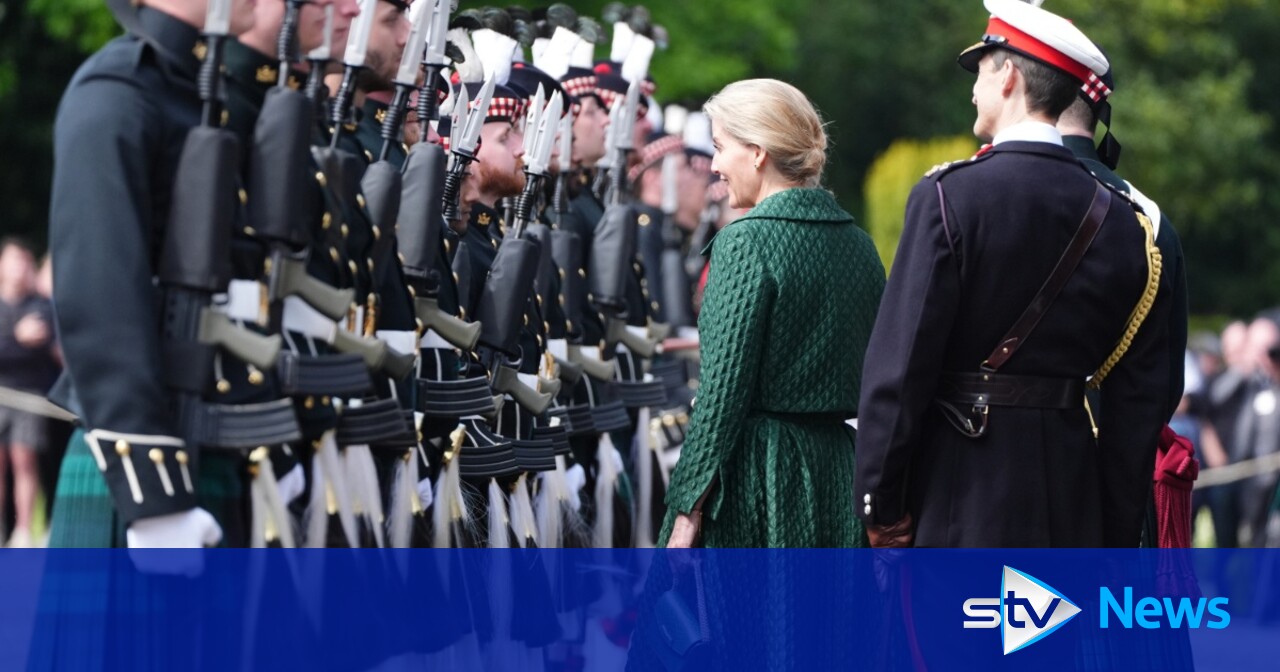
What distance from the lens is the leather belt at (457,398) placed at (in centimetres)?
575

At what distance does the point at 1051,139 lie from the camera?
5164mm

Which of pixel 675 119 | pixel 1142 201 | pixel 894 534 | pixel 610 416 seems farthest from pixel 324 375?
pixel 675 119

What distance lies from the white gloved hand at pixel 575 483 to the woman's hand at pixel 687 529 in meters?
1.56

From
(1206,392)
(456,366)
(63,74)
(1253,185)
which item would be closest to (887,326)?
(456,366)

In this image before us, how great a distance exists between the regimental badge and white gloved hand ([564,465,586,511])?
2.76 m

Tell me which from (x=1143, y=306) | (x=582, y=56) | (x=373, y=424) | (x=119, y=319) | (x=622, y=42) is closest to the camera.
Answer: (x=119, y=319)

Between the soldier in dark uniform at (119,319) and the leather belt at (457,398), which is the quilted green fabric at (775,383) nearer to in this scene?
the leather belt at (457,398)

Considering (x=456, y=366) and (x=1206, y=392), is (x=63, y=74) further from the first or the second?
(x=456, y=366)

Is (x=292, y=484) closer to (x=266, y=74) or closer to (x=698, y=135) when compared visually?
(x=266, y=74)

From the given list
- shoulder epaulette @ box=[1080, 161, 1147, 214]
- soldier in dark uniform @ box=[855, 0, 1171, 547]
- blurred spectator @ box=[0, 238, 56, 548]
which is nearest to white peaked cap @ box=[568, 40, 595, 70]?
shoulder epaulette @ box=[1080, 161, 1147, 214]

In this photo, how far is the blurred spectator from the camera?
12906 millimetres

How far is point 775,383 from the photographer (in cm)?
555

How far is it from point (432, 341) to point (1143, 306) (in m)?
1.88

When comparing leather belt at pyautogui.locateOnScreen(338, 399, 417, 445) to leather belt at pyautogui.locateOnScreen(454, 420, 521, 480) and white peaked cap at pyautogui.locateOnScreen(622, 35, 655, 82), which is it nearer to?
leather belt at pyautogui.locateOnScreen(454, 420, 521, 480)
